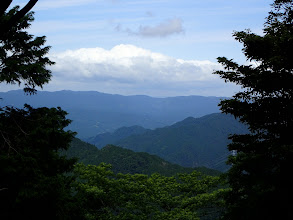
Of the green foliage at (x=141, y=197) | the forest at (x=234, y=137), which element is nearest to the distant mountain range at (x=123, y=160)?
the green foliage at (x=141, y=197)

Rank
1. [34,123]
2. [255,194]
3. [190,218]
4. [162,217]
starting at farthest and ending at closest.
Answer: [162,217] < [190,218] < [34,123] < [255,194]

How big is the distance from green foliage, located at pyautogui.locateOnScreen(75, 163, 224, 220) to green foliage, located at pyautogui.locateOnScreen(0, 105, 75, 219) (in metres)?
4.67

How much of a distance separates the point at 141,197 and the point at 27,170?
8.81 metres

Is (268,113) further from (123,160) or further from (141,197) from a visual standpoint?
(123,160)

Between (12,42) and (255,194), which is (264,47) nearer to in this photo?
(255,194)

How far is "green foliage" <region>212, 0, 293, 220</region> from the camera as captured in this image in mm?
8836

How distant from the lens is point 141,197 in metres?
16.2

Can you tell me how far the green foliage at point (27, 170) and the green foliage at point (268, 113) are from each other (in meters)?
6.95

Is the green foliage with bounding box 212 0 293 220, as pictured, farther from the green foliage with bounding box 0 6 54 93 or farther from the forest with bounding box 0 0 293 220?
the green foliage with bounding box 0 6 54 93

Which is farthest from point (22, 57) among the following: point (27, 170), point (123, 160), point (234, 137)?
point (123, 160)

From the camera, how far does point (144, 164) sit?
159375mm

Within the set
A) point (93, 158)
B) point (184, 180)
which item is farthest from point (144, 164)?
point (184, 180)

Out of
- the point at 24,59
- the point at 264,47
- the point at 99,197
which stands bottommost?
the point at 99,197

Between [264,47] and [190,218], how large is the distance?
30.1 ft
